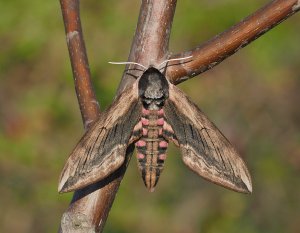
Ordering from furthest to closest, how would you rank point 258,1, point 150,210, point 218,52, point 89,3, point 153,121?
1. point 89,3
2. point 258,1
3. point 150,210
4. point 153,121
5. point 218,52

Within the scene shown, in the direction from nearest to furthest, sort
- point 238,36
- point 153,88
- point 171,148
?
point 238,36
point 153,88
point 171,148

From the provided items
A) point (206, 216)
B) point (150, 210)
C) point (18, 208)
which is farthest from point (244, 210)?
point (18, 208)

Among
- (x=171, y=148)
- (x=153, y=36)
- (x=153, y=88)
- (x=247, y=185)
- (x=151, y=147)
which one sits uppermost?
(x=171, y=148)

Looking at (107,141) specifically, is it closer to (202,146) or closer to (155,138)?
(155,138)

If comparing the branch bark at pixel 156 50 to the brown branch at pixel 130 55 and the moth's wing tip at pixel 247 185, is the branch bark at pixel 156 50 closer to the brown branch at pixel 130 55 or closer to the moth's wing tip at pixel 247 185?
the brown branch at pixel 130 55

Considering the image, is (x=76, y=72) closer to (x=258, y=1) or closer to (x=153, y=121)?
(x=153, y=121)

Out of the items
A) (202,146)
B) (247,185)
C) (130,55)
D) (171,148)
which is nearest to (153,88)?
(130,55)

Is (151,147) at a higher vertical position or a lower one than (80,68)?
lower
